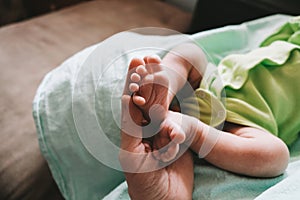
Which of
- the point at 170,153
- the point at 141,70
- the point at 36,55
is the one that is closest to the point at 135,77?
the point at 141,70

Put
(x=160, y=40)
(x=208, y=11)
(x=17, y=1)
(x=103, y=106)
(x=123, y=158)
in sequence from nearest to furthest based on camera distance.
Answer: (x=123, y=158), (x=103, y=106), (x=160, y=40), (x=208, y=11), (x=17, y=1)

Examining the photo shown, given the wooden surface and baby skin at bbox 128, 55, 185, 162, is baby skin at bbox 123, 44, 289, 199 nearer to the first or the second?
baby skin at bbox 128, 55, 185, 162

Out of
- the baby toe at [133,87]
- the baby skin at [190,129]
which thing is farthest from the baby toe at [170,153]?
the baby toe at [133,87]

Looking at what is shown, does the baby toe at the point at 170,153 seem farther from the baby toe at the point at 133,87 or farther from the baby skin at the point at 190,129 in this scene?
the baby toe at the point at 133,87

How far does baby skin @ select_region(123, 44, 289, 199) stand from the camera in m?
0.50

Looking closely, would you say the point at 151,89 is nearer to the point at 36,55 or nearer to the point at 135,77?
the point at 135,77

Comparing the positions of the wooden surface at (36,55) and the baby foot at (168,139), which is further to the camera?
the wooden surface at (36,55)

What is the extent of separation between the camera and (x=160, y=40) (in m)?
→ 0.72

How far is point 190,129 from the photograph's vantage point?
1.84ft

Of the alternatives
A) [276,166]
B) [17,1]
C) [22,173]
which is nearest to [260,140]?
[276,166]

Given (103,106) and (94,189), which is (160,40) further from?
(94,189)

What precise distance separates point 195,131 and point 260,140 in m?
0.11

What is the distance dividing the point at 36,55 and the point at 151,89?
0.54 meters

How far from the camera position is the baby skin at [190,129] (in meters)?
0.50
